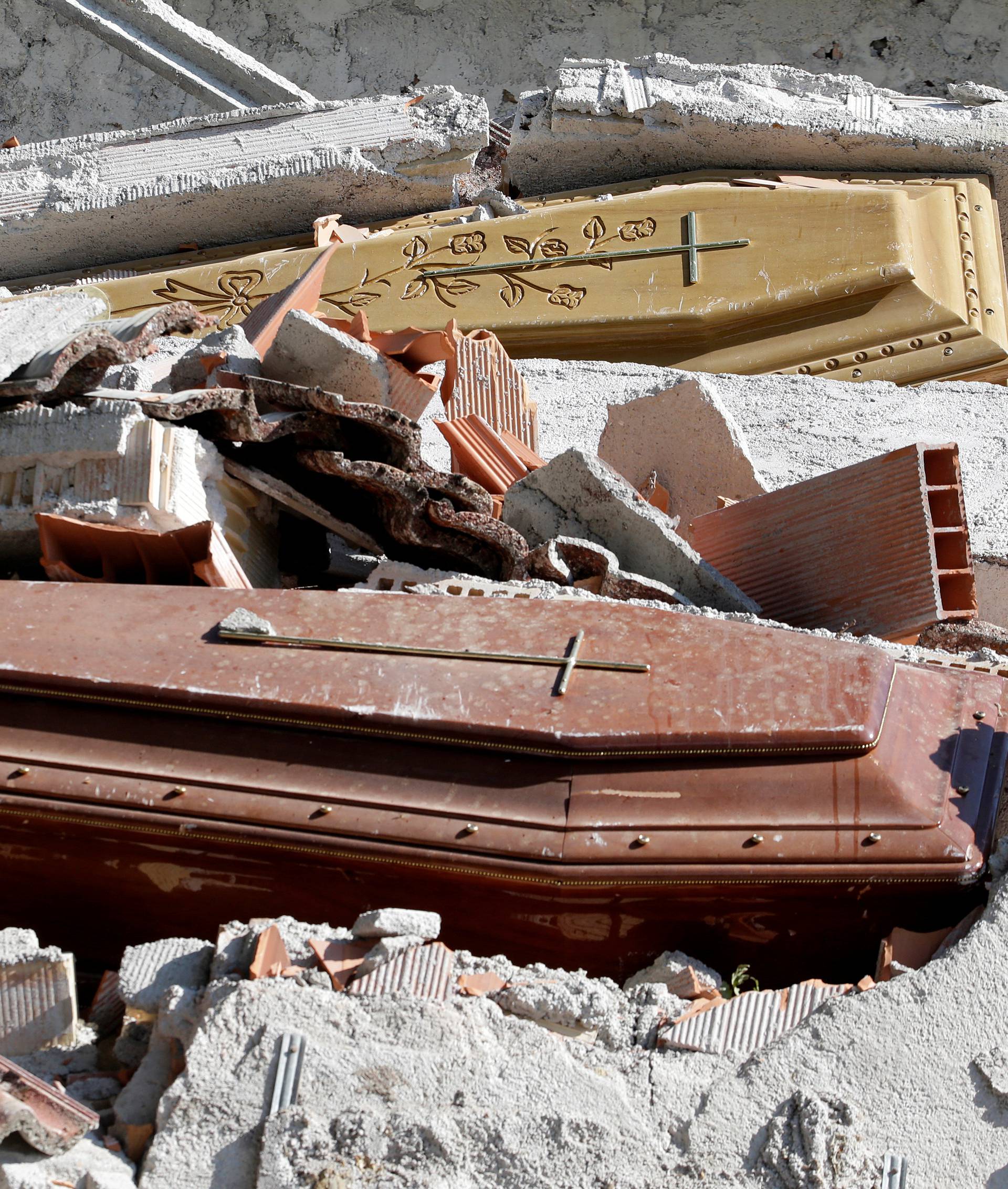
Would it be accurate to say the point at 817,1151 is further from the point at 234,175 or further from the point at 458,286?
the point at 234,175

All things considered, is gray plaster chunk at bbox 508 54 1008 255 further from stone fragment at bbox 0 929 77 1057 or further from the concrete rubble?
stone fragment at bbox 0 929 77 1057

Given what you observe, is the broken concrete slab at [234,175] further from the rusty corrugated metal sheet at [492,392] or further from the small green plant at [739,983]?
the small green plant at [739,983]

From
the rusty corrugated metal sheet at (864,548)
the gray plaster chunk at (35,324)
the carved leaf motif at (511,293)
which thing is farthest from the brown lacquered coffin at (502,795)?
the carved leaf motif at (511,293)

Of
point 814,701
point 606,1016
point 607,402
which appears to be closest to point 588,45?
point 607,402

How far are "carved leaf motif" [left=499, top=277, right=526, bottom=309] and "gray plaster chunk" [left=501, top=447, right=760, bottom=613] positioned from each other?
2134 millimetres

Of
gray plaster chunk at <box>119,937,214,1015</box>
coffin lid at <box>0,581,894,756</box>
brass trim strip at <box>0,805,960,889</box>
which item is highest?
coffin lid at <box>0,581,894,756</box>

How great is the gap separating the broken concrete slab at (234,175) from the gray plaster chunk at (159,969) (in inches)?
189

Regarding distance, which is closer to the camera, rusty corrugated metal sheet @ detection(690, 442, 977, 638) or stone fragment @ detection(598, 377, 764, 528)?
rusty corrugated metal sheet @ detection(690, 442, 977, 638)

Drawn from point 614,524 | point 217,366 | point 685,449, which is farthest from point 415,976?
point 685,449

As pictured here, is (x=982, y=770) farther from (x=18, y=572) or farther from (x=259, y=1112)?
(x=18, y=572)

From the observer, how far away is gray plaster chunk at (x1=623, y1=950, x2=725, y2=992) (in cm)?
295

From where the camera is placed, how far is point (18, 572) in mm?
4266

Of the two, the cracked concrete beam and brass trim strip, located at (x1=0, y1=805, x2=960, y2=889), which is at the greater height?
the cracked concrete beam

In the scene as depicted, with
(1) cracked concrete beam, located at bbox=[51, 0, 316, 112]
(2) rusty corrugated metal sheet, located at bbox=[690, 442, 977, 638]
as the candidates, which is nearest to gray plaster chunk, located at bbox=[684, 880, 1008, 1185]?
(2) rusty corrugated metal sheet, located at bbox=[690, 442, 977, 638]
